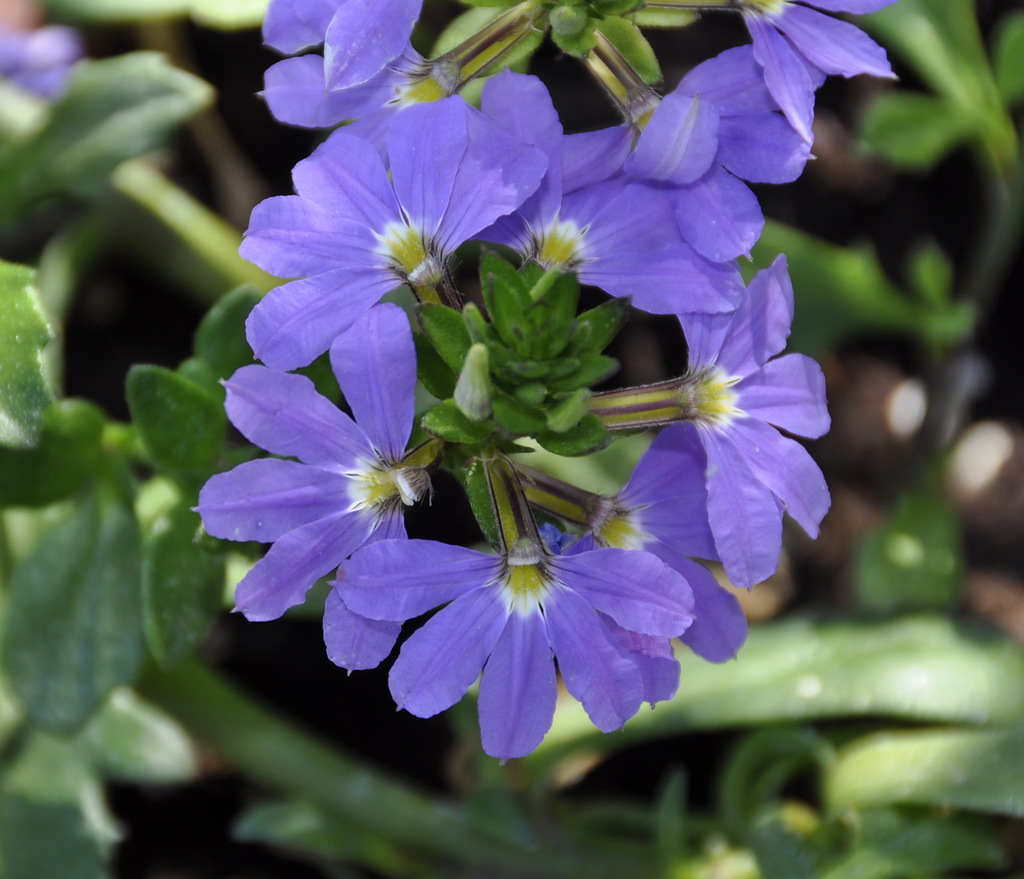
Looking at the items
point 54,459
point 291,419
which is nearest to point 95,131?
point 54,459

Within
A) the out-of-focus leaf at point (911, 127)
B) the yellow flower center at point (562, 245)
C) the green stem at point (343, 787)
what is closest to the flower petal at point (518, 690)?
the yellow flower center at point (562, 245)

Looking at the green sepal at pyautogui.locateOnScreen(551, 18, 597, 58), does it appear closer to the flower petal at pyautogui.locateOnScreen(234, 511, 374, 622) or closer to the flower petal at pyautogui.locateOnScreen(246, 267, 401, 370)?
the flower petal at pyautogui.locateOnScreen(246, 267, 401, 370)

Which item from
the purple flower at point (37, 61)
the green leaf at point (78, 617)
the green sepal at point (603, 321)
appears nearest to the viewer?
the green sepal at point (603, 321)

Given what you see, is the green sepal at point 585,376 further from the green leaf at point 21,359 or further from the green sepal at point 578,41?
the green leaf at point 21,359

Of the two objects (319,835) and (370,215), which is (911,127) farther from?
(319,835)

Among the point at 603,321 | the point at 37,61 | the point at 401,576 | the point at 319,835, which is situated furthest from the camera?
the point at 37,61

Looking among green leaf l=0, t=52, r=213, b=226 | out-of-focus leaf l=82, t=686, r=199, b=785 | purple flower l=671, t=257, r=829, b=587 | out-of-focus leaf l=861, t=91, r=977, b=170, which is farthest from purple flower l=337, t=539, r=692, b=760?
out-of-focus leaf l=861, t=91, r=977, b=170
